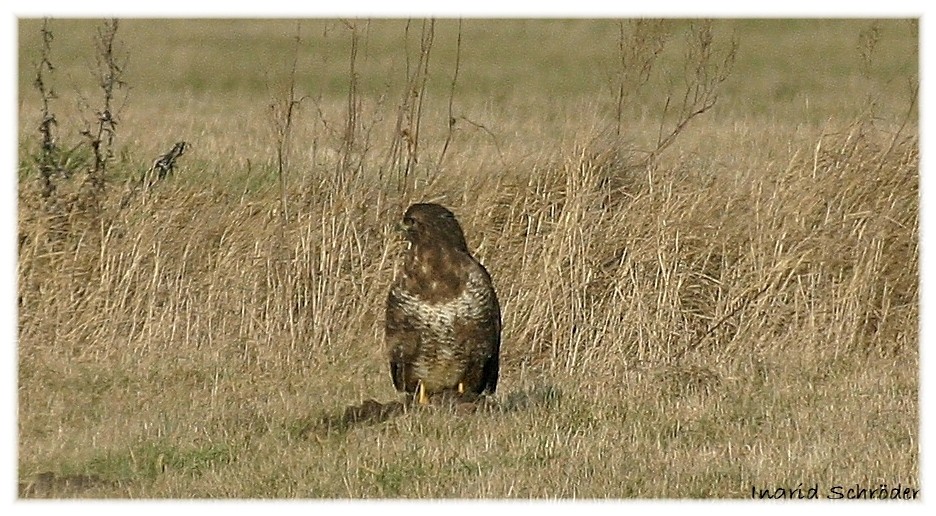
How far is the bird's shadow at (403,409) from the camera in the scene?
23.4 ft

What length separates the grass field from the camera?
673 centimetres

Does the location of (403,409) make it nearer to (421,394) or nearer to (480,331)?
(421,394)

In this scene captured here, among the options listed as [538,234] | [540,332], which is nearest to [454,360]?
[540,332]

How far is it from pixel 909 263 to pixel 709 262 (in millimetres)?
1328

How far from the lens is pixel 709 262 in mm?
9484

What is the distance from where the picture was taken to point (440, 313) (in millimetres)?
7215

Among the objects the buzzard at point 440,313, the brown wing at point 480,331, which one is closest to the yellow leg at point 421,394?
the buzzard at point 440,313

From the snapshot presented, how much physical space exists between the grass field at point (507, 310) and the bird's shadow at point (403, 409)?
0.05m

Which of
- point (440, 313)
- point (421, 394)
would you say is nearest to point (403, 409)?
point (421, 394)

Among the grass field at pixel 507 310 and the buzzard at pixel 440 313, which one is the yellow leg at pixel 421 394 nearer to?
the buzzard at pixel 440 313

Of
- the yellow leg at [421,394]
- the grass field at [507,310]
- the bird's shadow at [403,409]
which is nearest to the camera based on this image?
the grass field at [507,310]

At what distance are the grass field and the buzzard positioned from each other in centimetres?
26

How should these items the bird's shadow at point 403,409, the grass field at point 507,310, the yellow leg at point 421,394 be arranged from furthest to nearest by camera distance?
1. the yellow leg at point 421,394
2. the bird's shadow at point 403,409
3. the grass field at point 507,310

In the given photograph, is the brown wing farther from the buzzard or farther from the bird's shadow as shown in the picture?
the bird's shadow
